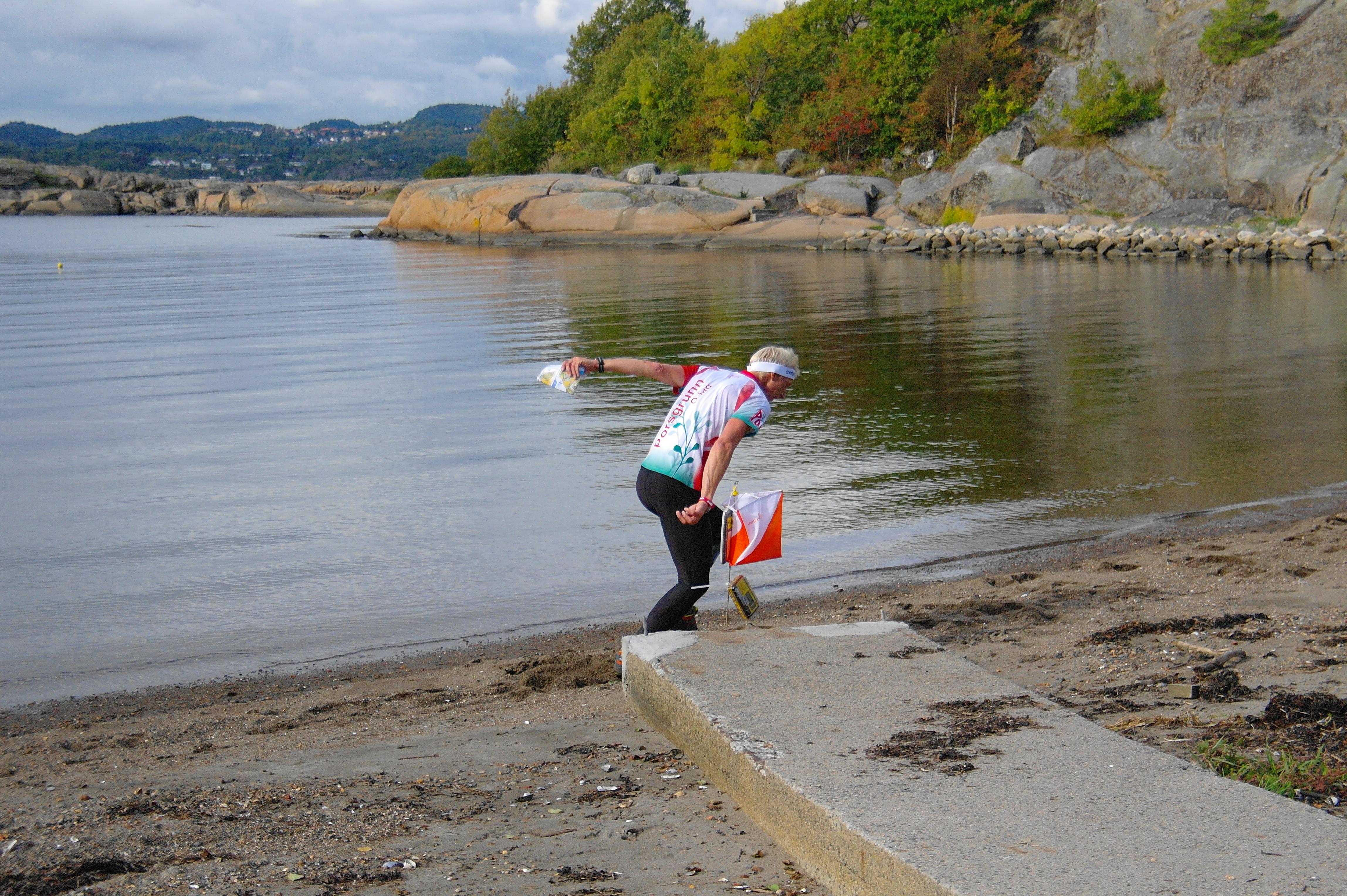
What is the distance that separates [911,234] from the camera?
40188 mm

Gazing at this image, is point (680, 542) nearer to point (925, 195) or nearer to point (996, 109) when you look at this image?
point (925, 195)

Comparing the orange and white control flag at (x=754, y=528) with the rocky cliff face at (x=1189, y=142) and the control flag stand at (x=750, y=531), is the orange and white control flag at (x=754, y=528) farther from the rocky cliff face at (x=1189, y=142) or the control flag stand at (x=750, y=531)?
the rocky cliff face at (x=1189, y=142)

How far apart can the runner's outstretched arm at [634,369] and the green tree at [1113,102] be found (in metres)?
43.7

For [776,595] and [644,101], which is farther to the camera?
[644,101]

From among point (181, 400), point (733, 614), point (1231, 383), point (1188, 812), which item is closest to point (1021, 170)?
point (1231, 383)

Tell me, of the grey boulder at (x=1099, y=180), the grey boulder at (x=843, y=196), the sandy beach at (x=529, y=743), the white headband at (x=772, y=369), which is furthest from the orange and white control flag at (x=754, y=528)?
the grey boulder at (x=843, y=196)

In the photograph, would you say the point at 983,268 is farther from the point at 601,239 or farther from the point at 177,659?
the point at 177,659

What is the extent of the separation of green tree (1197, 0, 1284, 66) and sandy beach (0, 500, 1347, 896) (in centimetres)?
4155

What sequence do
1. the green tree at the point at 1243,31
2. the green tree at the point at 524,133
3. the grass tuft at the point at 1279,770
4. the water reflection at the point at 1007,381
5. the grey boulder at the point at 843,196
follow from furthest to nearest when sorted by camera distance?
the green tree at the point at 524,133 → the grey boulder at the point at 843,196 → the green tree at the point at 1243,31 → the water reflection at the point at 1007,381 → the grass tuft at the point at 1279,770

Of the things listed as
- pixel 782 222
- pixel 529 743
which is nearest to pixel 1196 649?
pixel 529 743

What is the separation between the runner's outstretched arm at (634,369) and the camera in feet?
17.7

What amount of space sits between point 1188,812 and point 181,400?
42.9 feet

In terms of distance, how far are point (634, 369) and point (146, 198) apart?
110356 millimetres

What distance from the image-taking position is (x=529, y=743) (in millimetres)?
4629
